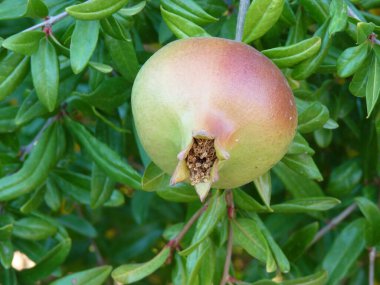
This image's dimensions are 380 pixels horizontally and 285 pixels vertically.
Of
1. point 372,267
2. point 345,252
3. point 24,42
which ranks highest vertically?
point 24,42

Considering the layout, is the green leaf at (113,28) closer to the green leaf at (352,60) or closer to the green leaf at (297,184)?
the green leaf at (352,60)

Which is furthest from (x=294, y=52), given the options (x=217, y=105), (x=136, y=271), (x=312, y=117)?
(x=136, y=271)

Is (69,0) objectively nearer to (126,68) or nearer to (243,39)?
(126,68)

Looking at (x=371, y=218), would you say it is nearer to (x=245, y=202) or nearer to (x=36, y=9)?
(x=245, y=202)

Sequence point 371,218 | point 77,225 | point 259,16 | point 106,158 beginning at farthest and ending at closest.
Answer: point 77,225
point 371,218
point 106,158
point 259,16

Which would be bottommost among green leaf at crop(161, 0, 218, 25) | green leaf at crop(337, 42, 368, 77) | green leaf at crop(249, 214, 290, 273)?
green leaf at crop(249, 214, 290, 273)

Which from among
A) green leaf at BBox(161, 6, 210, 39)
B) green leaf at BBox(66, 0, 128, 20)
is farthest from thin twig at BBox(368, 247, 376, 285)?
green leaf at BBox(66, 0, 128, 20)

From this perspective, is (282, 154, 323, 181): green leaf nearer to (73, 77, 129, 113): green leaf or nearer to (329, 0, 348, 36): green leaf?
(329, 0, 348, 36): green leaf
